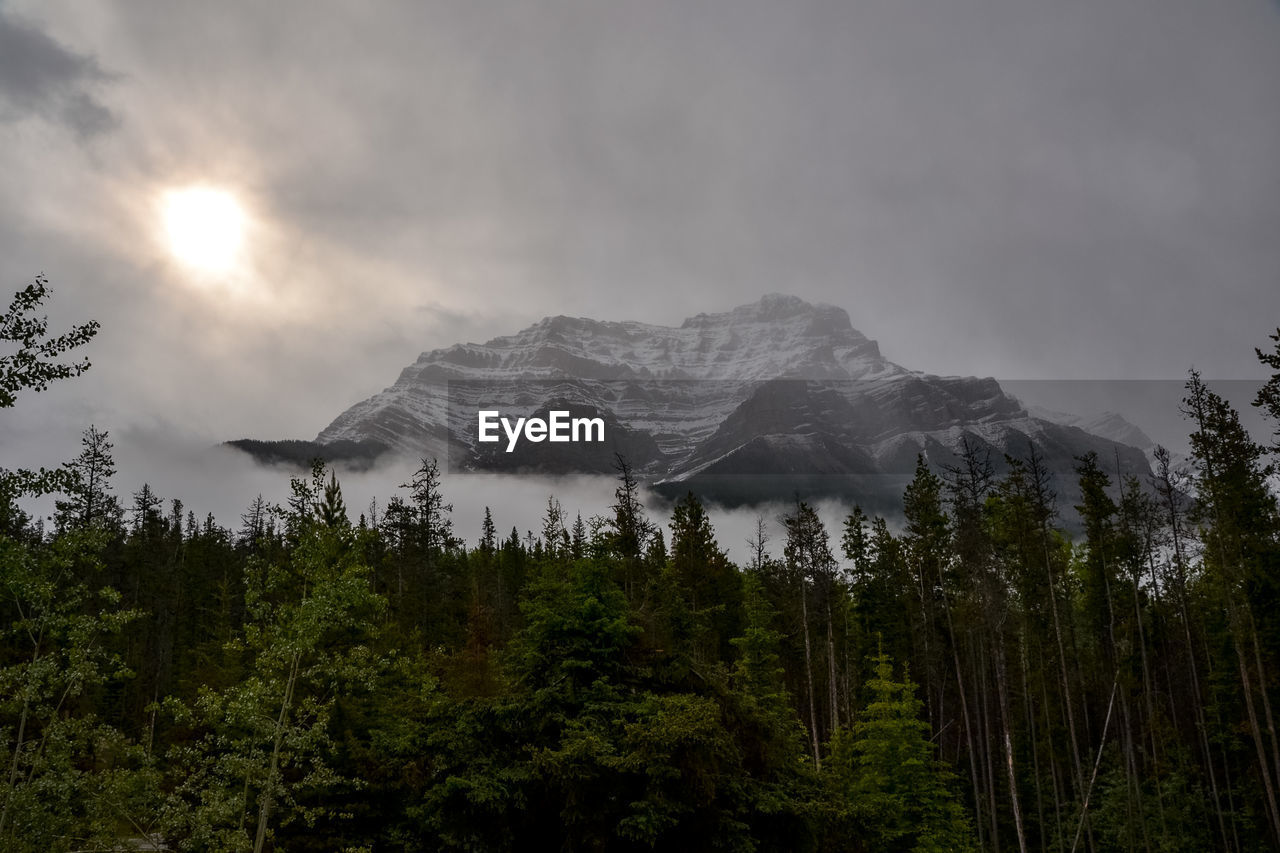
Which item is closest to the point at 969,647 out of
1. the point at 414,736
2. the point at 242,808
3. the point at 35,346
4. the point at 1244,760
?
the point at 1244,760

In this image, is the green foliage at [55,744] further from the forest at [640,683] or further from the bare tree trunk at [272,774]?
the bare tree trunk at [272,774]

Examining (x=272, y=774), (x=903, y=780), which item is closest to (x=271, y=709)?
(x=272, y=774)

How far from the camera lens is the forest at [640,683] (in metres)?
17.8

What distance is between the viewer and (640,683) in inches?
990

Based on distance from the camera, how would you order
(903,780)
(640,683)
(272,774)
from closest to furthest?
1. (272,774)
2. (640,683)
3. (903,780)

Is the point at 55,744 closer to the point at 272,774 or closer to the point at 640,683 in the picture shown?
the point at 272,774

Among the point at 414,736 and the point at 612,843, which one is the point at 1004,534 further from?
the point at 414,736

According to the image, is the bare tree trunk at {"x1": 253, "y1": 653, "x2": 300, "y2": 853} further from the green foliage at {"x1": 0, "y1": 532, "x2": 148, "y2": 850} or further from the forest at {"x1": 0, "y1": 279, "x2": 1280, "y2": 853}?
the green foliage at {"x1": 0, "y1": 532, "x2": 148, "y2": 850}

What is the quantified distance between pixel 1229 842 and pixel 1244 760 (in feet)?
14.2

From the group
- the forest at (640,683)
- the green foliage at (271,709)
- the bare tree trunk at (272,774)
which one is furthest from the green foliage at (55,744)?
the bare tree trunk at (272,774)

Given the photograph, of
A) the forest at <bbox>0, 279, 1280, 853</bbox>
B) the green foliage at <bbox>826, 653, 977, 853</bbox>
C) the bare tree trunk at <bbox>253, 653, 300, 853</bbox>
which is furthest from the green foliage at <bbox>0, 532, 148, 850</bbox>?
the green foliage at <bbox>826, 653, 977, 853</bbox>

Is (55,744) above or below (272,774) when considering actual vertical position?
above

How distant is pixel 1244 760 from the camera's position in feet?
137

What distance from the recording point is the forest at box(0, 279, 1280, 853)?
17.8m
